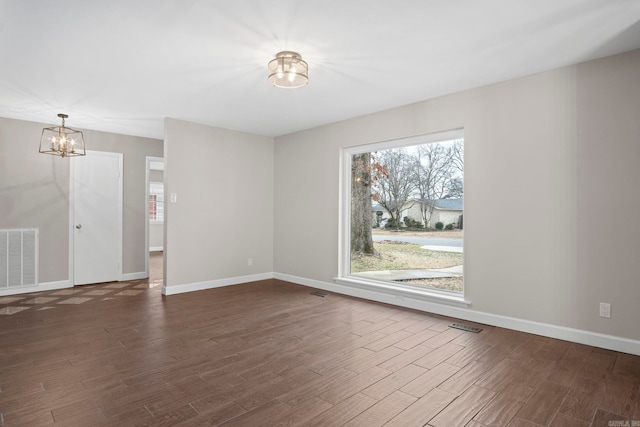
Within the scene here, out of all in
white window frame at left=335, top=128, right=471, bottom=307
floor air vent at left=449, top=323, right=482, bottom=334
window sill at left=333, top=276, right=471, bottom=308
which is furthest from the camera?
white window frame at left=335, top=128, right=471, bottom=307

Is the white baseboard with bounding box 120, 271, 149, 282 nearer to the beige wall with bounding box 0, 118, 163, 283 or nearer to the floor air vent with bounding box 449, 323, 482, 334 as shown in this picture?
the beige wall with bounding box 0, 118, 163, 283

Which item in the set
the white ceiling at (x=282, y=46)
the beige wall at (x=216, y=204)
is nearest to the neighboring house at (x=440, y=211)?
the white ceiling at (x=282, y=46)

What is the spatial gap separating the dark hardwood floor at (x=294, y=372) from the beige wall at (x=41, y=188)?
1.30m

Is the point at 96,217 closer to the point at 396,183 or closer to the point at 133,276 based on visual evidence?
the point at 133,276

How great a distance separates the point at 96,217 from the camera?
18.5 ft

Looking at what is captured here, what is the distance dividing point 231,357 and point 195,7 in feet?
8.35

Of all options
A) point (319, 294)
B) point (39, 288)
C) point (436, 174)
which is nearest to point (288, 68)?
point (436, 174)

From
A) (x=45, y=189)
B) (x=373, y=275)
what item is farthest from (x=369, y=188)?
(x=45, y=189)

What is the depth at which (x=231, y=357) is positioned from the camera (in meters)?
2.82

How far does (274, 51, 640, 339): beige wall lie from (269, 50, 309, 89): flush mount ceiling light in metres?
1.85

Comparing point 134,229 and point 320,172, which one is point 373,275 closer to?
point 320,172

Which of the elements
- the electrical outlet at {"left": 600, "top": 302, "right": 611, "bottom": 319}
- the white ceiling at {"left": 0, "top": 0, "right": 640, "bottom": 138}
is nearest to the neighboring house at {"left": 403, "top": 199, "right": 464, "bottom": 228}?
the white ceiling at {"left": 0, "top": 0, "right": 640, "bottom": 138}

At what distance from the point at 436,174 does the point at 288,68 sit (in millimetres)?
2289

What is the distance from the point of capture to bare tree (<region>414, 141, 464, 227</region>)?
4.11m
